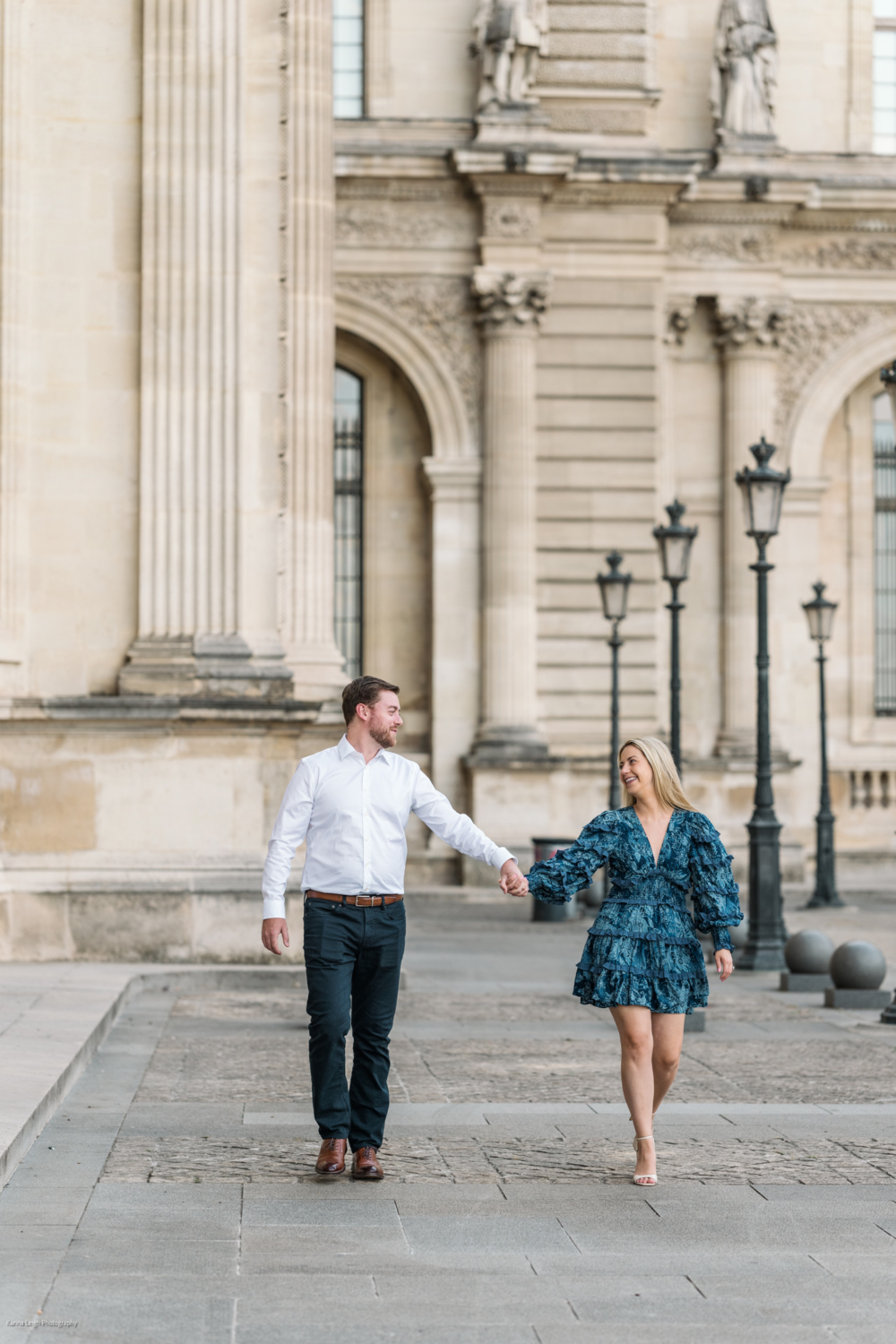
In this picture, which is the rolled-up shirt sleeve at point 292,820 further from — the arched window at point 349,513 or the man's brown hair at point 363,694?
the arched window at point 349,513

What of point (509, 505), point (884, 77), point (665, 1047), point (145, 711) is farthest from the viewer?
point (884, 77)

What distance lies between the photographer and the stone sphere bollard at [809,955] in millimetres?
15969

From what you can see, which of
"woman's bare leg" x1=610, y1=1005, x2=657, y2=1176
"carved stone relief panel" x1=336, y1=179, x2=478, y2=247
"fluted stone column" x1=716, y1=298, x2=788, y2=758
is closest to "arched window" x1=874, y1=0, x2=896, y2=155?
"fluted stone column" x1=716, y1=298, x2=788, y2=758

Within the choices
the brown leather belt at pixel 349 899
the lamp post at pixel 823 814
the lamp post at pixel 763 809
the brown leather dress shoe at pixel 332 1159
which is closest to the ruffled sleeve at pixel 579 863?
the brown leather belt at pixel 349 899

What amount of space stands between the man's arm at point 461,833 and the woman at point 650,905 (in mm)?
128

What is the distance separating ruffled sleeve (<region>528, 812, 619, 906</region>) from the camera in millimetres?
7957

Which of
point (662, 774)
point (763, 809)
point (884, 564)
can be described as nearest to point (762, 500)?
point (763, 809)

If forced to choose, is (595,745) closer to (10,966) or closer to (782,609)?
(782,609)

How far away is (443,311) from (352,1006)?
2304cm

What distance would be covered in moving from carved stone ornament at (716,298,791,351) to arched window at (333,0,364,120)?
20.9 ft

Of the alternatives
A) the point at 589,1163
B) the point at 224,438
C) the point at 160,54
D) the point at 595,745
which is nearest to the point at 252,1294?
the point at 589,1163

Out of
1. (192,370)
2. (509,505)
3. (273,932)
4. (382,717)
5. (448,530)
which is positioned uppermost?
(509,505)

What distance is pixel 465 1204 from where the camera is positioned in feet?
23.8

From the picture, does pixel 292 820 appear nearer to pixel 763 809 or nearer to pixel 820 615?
pixel 763 809
